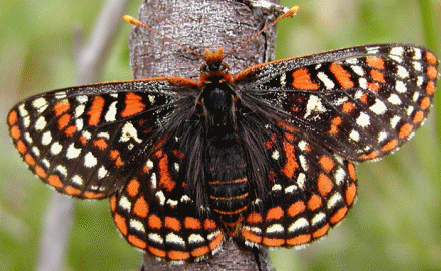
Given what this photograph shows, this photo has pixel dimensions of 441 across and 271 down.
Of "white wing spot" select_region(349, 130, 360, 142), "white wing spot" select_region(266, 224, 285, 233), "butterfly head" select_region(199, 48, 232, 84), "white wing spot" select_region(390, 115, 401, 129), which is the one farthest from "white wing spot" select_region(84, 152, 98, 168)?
"white wing spot" select_region(390, 115, 401, 129)

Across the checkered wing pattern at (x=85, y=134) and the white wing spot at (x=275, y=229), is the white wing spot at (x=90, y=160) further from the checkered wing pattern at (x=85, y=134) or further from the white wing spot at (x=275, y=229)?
the white wing spot at (x=275, y=229)

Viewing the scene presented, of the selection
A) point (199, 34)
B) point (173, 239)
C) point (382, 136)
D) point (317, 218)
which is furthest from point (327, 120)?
point (173, 239)

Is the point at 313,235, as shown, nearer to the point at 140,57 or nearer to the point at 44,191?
the point at 140,57

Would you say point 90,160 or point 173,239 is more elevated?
point 90,160

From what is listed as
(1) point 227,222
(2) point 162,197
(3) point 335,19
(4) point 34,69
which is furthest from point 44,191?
Answer: (3) point 335,19

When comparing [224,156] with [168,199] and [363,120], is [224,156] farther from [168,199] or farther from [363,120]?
[363,120]

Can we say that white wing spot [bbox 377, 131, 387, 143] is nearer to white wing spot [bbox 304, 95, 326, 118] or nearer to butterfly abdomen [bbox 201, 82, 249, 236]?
white wing spot [bbox 304, 95, 326, 118]

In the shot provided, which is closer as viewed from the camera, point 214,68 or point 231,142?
point 214,68

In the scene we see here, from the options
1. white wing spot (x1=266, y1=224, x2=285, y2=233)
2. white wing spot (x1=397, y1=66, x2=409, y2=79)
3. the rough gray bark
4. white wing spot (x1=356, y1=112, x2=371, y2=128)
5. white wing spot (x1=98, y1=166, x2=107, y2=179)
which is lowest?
white wing spot (x1=266, y1=224, x2=285, y2=233)
